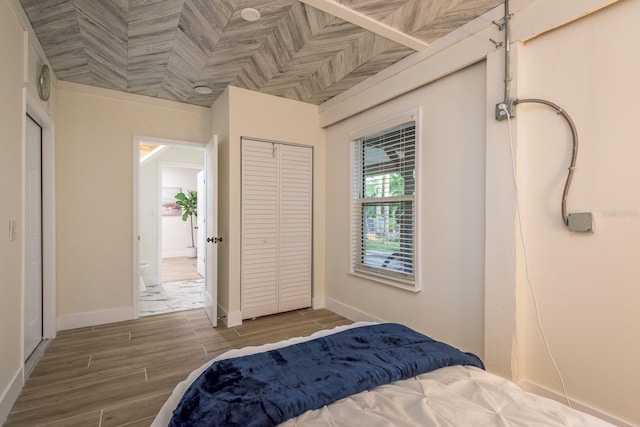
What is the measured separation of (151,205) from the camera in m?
5.83

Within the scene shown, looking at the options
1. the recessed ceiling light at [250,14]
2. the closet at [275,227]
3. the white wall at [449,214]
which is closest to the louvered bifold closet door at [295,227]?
the closet at [275,227]

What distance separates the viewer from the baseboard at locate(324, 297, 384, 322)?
10.8 feet

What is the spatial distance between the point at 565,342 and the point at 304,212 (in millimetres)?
2771

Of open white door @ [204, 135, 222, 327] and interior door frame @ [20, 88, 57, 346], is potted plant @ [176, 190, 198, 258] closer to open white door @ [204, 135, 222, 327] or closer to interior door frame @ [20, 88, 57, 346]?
open white door @ [204, 135, 222, 327]

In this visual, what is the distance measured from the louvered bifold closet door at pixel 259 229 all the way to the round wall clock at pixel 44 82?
5.68 feet

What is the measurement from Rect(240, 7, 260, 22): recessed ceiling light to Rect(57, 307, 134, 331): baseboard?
3.29 m

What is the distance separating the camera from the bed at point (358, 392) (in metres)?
1.01

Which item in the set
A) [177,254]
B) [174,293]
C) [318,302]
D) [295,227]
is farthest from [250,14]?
[177,254]

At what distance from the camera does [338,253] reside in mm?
3826

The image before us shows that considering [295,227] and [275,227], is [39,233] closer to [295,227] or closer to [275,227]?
[275,227]

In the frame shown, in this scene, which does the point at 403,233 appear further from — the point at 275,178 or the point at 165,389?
the point at 165,389

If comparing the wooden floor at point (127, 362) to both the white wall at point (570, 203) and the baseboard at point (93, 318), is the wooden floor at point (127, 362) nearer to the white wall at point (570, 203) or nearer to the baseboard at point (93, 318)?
the baseboard at point (93, 318)

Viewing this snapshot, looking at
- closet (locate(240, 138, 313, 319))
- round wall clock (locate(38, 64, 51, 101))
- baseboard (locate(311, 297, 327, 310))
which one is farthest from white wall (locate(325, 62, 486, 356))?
round wall clock (locate(38, 64, 51, 101))

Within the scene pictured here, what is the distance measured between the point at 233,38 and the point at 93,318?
127 inches
